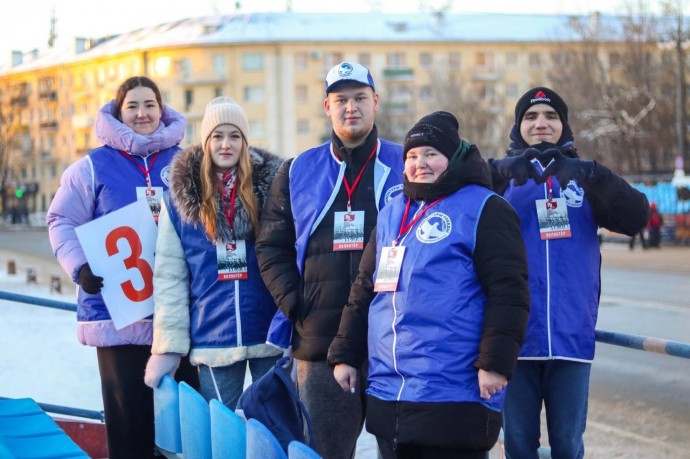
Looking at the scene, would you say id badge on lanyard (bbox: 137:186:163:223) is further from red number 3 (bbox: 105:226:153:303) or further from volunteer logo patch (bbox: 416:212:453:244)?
volunteer logo patch (bbox: 416:212:453:244)

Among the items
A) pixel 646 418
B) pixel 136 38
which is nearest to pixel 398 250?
pixel 646 418

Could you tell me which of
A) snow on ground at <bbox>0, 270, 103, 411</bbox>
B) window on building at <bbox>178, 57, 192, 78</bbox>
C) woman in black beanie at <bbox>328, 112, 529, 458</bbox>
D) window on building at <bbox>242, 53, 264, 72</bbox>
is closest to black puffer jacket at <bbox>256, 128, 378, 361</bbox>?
woman in black beanie at <bbox>328, 112, 529, 458</bbox>

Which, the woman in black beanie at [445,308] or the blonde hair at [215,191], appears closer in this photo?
the woman in black beanie at [445,308]

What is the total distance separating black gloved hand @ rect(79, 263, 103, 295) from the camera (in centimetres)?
476

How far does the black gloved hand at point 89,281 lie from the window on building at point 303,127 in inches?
3149

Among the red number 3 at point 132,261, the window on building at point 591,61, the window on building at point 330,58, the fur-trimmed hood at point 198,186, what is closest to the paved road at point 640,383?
the red number 3 at point 132,261

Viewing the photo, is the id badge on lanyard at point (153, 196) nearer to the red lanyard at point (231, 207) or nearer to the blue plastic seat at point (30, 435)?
the red lanyard at point (231, 207)

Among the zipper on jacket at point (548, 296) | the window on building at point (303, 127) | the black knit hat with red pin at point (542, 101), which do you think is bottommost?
the zipper on jacket at point (548, 296)

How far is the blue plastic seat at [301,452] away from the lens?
2.99 m

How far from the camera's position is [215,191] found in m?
4.57

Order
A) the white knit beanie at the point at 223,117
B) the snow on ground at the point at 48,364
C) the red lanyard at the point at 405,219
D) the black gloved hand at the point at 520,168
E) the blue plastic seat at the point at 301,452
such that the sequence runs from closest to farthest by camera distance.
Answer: the blue plastic seat at the point at 301,452 → the red lanyard at the point at 405,219 → the black gloved hand at the point at 520,168 → the white knit beanie at the point at 223,117 → the snow on ground at the point at 48,364

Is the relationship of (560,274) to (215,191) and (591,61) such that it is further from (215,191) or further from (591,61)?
(591,61)

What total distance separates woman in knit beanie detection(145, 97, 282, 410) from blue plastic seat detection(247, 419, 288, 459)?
1107 millimetres

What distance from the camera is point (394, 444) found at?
11.3ft
